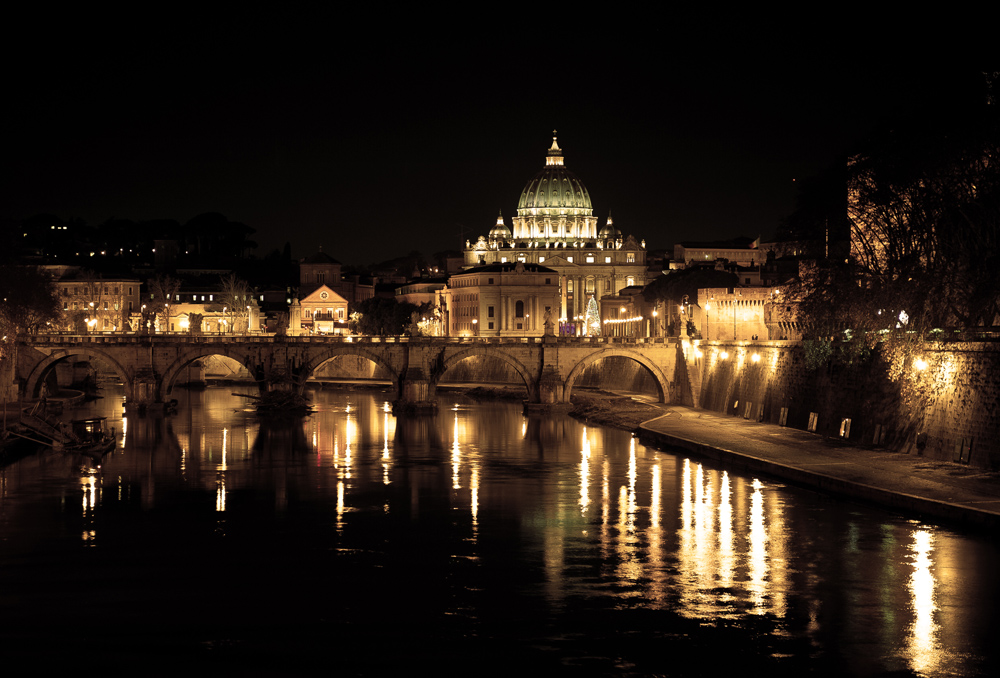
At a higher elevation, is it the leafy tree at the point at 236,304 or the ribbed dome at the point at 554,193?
the ribbed dome at the point at 554,193

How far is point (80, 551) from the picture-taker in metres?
24.8

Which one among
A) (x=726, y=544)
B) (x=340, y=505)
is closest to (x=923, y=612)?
(x=726, y=544)

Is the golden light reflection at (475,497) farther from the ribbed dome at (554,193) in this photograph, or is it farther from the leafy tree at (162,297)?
the ribbed dome at (554,193)

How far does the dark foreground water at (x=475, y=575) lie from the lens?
711 inches

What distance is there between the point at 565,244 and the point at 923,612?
137 metres

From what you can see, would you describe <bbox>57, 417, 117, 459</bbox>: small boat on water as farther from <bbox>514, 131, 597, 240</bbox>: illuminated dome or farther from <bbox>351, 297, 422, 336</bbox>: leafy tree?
<bbox>514, 131, 597, 240</bbox>: illuminated dome

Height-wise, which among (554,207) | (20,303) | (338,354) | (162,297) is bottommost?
(338,354)

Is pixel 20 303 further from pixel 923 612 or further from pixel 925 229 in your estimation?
pixel 923 612

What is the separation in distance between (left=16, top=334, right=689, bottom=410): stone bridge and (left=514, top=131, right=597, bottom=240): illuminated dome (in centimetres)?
9958

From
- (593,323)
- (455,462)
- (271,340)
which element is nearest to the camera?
(455,462)

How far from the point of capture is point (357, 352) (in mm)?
59719

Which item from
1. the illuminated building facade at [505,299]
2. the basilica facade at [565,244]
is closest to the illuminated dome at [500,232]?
the basilica facade at [565,244]

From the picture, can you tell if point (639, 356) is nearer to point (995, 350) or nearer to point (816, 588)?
point (995, 350)

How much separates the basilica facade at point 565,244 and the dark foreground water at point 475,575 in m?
111
